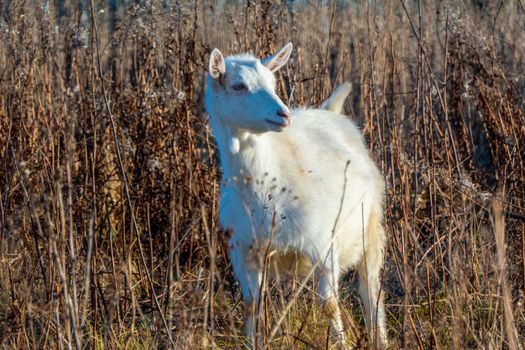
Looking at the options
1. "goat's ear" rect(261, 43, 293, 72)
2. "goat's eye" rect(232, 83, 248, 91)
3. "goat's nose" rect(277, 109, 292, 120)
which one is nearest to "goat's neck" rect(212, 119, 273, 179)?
"goat's eye" rect(232, 83, 248, 91)

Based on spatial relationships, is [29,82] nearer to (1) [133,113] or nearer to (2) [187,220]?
(1) [133,113]

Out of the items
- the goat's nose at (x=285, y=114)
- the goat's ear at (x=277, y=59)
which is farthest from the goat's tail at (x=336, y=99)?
the goat's nose at (x=285, y=114)

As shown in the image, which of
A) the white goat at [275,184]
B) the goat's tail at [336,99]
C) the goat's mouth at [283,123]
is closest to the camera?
the goat's mouth at [283,123]

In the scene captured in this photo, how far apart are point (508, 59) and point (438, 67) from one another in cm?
98

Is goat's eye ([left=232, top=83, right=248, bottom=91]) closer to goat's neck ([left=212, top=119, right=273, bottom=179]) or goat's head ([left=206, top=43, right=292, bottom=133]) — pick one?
goat's head ([left=206, top=43, right=292, bottom=133])

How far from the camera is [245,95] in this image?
379 centimetres

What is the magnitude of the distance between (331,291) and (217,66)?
3.72ft

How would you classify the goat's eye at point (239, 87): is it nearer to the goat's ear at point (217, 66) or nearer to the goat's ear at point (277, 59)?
the goat's ear at point (217, 66)

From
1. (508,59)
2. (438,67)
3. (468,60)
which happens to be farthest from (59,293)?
(508,59)

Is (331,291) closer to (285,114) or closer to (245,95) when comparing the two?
(285,114)

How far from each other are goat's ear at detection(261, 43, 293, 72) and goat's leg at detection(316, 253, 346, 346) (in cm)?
94

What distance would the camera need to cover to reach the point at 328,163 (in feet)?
13.6

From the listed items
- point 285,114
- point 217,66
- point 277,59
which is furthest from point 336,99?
point 285,114

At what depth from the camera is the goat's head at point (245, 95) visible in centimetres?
362
